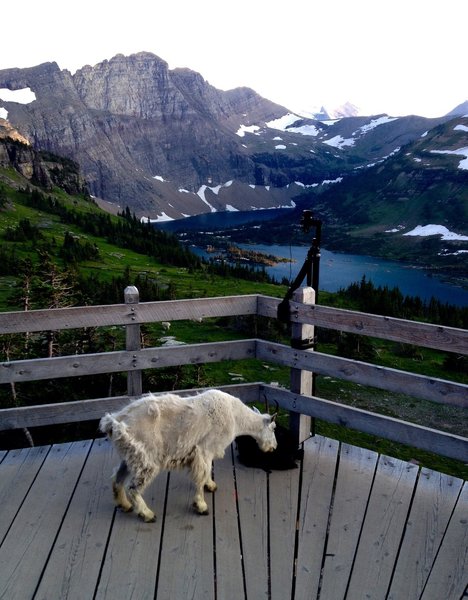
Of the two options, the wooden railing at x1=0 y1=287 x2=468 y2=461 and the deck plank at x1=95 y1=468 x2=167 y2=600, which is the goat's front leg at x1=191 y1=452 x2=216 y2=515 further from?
the wooden railing at x1=0 y1=287 x2=468 y2=461

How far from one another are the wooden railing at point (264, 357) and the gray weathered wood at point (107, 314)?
0.04ft

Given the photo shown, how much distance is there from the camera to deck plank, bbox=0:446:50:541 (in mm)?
5593

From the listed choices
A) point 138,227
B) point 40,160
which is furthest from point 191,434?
point 40,160

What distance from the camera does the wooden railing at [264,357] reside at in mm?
5992

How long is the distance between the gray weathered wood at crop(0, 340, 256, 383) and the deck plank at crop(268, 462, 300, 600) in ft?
5.78

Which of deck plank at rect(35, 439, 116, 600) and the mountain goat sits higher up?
the mountain goat

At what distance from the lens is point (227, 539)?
5.23 m

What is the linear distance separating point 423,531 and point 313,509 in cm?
116

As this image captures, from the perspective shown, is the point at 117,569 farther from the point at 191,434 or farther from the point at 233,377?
the point at 233,377

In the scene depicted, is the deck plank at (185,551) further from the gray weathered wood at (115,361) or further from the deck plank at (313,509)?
the gray weathered wood at (115,361)

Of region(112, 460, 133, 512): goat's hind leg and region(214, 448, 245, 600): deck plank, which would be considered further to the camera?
region(112, 460, 133, 512): goat's hind leg

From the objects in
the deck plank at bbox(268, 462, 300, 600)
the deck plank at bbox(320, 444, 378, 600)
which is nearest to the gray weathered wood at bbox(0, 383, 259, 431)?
the deck plank at bbox(268, 462, 300, 600)

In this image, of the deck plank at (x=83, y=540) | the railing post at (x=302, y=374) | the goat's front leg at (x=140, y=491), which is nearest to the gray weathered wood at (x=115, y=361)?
the railing post at (x=302, y=374)

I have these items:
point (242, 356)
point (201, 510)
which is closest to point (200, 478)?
point (201, 510)
